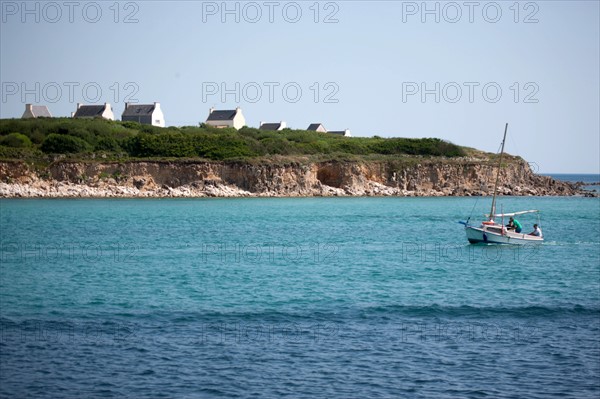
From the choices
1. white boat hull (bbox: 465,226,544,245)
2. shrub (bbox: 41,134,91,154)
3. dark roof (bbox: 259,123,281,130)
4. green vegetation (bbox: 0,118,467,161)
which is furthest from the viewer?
dark roof (bbox: 259,123,281,130)

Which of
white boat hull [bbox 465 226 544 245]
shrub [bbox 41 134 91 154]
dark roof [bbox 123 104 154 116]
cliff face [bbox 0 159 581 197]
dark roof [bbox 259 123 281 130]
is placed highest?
dark roof [bbox 123 104 154 116]

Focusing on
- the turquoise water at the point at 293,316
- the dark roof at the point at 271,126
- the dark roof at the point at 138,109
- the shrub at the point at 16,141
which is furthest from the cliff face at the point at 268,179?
the dark roof at the point at 271,126

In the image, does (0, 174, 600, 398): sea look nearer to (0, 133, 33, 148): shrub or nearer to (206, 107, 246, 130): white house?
(0, 133, 33, 148): shrub

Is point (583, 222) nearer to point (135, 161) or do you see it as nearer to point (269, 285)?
point (269, 285)

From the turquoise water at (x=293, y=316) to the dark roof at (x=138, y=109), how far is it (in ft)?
198

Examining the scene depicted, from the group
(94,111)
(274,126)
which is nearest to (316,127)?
(274,126)

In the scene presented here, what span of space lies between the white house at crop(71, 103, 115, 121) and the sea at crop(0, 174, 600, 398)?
59441 mm

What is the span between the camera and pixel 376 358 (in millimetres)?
14547

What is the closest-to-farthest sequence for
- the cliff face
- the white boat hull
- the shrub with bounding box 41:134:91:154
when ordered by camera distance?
the white boat hull, the cliff face, the shrub with bounding box 41:134:91:154

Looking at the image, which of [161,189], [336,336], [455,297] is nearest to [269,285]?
[455,297]

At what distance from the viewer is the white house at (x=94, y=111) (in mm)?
97562

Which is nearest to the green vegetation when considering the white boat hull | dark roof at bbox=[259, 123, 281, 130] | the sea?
dark roof at bbox=[259, 123, 281, 130]

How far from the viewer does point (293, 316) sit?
18.5 meters

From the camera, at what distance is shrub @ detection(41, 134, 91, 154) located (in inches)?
2830
